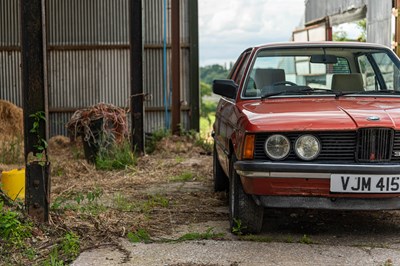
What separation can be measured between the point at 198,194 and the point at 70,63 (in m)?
7.76

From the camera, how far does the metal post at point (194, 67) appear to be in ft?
46.7

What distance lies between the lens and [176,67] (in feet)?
44.4

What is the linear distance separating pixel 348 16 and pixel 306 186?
1228 cm

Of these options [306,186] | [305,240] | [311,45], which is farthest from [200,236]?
[311,45]

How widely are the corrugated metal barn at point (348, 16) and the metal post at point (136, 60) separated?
4997 millimetres

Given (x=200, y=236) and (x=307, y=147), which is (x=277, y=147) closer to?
(x=307, y=147)

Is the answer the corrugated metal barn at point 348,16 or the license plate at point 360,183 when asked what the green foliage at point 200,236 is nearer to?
the license plate at point 360,183

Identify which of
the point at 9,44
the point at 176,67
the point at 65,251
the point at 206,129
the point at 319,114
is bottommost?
the point at 206,129

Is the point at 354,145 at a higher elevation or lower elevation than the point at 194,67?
lower

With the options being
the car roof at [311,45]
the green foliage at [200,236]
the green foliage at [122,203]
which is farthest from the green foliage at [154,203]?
the car roof at [311,45]

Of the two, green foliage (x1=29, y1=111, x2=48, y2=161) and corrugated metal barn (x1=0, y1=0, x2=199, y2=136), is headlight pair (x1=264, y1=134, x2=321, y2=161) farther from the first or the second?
corrugated metal barn (x1=0, y1=0, x2=199, y2=136)

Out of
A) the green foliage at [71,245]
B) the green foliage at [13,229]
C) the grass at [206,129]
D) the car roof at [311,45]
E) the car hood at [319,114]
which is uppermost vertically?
the car roof at [311,45]

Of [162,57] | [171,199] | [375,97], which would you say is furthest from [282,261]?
[162,57]

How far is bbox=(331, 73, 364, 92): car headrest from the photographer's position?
6.34 m
